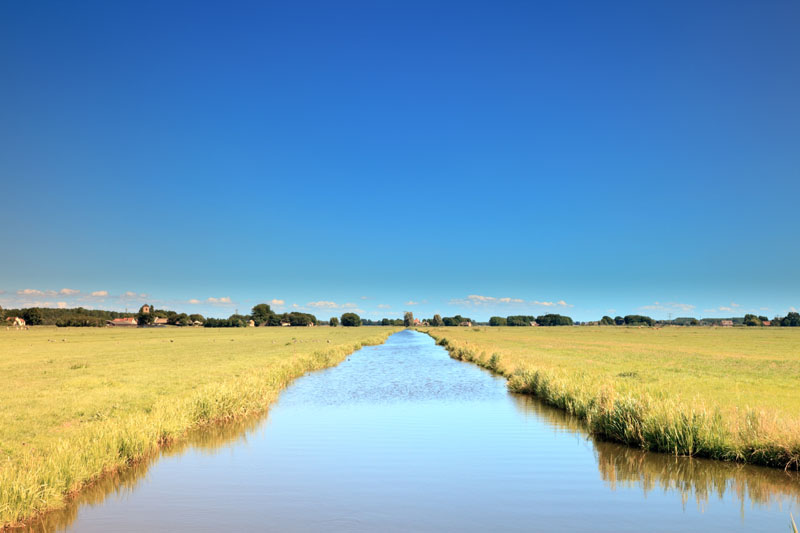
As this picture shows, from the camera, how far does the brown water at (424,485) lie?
34.4 ft

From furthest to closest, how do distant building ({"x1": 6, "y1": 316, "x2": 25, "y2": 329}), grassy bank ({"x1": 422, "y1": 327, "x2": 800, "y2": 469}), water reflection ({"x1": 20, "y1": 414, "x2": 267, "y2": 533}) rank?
distant building ({"x1": 6, "y1": 316, "x2": 25, "y2": 329}) → grassy bank ({"x1": 422, "y1": 327, "x2": 800, "y2": 469}) → water reflection ({"x1": 20, "y1": 414, "x2": 267, "y2": 533})

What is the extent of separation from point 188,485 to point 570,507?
967cm

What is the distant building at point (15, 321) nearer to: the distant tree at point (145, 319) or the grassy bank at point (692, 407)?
the distant tree at point (145, 319)

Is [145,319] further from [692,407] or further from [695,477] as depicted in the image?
[695,477]

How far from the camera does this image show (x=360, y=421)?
70.5 ft

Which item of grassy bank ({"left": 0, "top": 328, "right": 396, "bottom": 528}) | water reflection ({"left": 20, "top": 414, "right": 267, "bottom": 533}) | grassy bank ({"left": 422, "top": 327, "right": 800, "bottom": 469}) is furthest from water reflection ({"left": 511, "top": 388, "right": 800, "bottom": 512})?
grassy bank ({"left": 0, "top": 328, "right": 396, "bottom": 528})

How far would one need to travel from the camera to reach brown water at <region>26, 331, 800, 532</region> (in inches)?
413

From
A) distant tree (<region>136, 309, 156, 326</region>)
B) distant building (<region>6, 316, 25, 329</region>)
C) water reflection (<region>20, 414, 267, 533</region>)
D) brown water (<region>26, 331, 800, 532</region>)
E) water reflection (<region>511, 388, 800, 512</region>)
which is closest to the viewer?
water reflection (<region>20, 414, 267, 533</region>)

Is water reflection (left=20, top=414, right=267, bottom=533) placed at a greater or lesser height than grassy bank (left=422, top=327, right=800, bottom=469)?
lesser

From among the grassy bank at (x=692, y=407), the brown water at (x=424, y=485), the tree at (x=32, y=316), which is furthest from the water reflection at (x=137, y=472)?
the tree at (x=32, y=316)

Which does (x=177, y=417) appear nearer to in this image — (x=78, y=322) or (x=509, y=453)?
(x=509, y=453)

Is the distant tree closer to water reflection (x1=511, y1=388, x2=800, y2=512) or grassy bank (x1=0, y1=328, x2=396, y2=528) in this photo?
grassy bank (x1=0, y1=328, x2=396, y2=528)

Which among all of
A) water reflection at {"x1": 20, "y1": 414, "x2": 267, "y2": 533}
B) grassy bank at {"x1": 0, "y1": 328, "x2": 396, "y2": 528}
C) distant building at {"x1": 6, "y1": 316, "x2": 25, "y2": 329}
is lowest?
distant building at {"x1": 6, "y1": 316, "x2": 25, "y2": 329}

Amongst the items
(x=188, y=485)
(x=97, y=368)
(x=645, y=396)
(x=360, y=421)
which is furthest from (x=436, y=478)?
(x=97, y=368)
